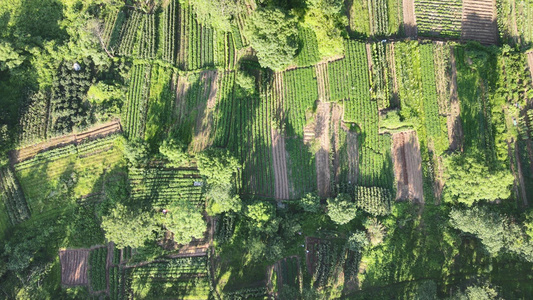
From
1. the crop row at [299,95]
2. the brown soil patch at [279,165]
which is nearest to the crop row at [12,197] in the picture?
the brown soil patch at [279,165]

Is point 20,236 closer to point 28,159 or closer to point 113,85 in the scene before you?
point 28,159

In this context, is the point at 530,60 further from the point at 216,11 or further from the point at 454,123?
the point at 216,11

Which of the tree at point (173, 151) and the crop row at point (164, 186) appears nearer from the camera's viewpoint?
the tree at point (173, 151)

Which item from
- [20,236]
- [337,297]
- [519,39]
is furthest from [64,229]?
[519,39]

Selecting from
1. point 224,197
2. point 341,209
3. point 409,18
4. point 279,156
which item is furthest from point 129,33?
point 409,18

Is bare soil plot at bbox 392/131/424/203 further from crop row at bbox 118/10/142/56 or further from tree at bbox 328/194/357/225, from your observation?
crop row at bbox 118/10/142/56

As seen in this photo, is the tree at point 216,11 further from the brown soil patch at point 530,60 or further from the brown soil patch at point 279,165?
the brown soil patch at point 530,60

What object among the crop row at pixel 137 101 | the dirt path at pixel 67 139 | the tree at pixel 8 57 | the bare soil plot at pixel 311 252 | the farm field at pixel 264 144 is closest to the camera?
the farm field at pixel 264 144
